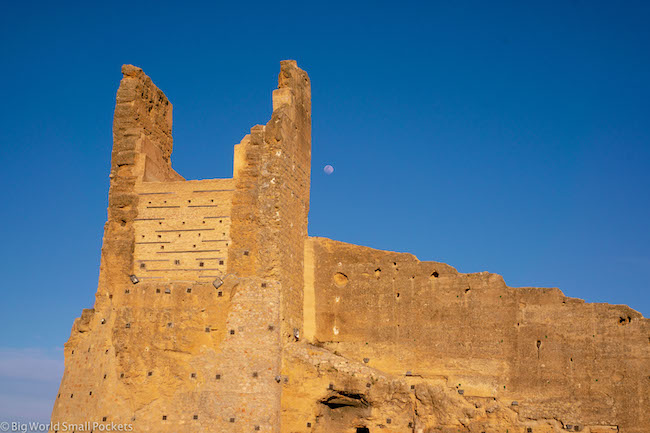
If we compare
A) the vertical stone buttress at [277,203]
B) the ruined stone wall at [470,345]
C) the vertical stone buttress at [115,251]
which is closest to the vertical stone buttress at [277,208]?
the vertical stone buttress at [277,203]

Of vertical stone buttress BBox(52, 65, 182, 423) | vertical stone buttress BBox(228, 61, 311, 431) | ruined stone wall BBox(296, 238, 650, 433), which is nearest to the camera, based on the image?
vertical stone buttress BBox(52, 65, 182, 423)

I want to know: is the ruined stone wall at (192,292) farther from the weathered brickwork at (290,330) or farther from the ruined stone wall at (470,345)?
the ruined stone wall at (470,345)

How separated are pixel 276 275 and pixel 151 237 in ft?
11.8

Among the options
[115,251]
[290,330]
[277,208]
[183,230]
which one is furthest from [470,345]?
[115,251]

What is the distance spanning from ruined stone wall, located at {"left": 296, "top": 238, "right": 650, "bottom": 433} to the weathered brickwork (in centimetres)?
4

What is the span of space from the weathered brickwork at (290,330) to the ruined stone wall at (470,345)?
38mm

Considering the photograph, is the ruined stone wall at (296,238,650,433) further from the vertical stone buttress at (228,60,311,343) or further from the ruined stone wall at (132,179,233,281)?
the ruined stone wall at (132,179,233,281)

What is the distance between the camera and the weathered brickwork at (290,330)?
76.7 feet

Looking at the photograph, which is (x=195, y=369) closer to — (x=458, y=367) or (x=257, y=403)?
(x=257, y=403)

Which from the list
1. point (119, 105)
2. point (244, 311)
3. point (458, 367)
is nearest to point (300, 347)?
point (244, 311)

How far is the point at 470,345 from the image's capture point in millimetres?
25469

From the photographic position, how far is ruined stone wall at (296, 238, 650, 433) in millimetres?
24453

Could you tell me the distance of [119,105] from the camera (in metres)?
26.2

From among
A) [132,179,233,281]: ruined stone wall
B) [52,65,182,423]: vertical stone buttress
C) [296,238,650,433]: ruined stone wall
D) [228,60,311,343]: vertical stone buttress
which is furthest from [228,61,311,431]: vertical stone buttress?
[52,65,182,423]: vertical stone buttress
